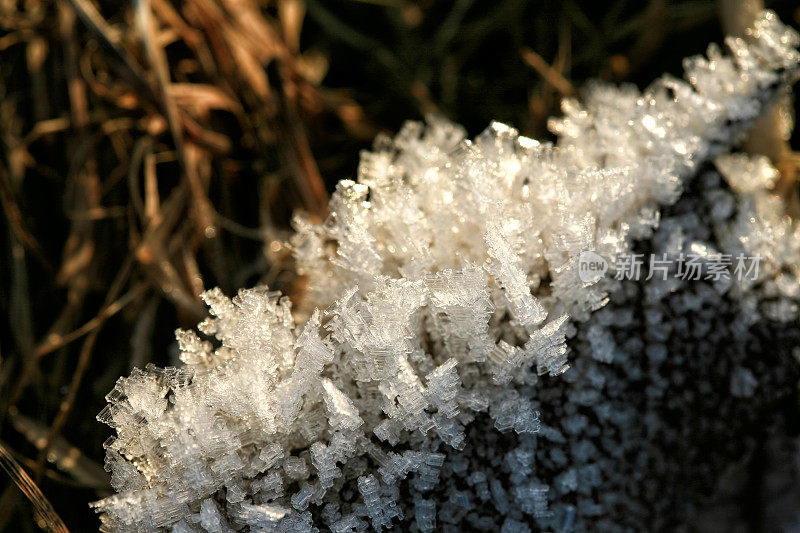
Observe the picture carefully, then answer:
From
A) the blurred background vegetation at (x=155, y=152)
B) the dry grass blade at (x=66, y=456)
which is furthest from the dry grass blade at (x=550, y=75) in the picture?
the dry grass blade at (x=66, y=456)

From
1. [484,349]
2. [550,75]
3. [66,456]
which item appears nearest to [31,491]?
[66,456]

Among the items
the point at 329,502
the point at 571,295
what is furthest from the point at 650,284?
the point at 329,502

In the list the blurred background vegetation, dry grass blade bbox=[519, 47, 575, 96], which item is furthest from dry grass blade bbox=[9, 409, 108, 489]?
dry grass blade bbox=[519, 47, 575, 96]

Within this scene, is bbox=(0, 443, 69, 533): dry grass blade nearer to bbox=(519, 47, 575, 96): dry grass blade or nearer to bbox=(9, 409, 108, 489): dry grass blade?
bbox=(9, 409, 108, 489): dry grass blade

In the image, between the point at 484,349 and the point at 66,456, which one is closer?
the point at 484,349

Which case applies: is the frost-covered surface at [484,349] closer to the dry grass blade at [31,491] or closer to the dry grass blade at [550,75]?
the dry grass blade at [31,491]

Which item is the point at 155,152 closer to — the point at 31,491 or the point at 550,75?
the point at 31,491
